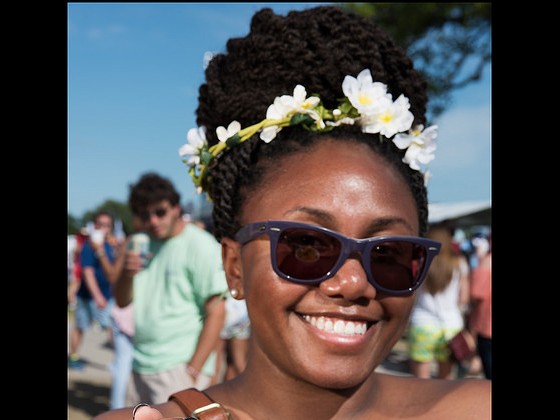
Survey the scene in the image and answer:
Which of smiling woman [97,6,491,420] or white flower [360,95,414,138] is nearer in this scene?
smiling woman [97,6,491,420]

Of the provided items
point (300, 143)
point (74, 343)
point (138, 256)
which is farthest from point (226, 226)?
point (74, 343)

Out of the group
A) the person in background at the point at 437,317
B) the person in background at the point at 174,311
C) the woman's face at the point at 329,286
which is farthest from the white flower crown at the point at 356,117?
the person in background at the point at 437,317

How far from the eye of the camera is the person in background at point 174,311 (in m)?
4.30

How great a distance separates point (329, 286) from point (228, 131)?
24.0 inches

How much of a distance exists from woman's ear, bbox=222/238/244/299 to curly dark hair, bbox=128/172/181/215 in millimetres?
2974

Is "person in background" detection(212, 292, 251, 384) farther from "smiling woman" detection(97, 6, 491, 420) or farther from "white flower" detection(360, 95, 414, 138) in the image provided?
"white flower" detection(360, 95, 414, 138)

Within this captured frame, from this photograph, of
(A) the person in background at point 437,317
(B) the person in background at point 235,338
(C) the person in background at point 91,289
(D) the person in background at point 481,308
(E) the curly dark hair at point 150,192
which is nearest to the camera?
(E) the curly dark hair at point 150,192

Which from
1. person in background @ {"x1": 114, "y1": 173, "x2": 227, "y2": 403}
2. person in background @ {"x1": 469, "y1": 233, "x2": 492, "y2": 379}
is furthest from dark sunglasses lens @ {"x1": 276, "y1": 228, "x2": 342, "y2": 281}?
person in background @ {"x1": 469, "y1": 233, "x2": 492, "y2": 379}

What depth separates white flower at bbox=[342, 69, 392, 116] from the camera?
1.82 metres

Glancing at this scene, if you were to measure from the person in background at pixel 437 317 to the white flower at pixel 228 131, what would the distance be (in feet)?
14.7

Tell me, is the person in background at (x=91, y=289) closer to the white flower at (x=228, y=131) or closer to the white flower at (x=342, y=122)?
the white flower at (x=228, y=131)

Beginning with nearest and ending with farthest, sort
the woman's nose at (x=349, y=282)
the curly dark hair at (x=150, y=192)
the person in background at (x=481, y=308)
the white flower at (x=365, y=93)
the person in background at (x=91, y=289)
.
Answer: the woman's nose at (x=349, y=282), the white flower at (x=365, y=93), the curly dark hair at (x=150, y=192), the person in background at (x=481, y=308), the person in background at (x=91, y=289)
